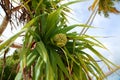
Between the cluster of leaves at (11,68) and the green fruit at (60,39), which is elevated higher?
the green fruit at (60,39)

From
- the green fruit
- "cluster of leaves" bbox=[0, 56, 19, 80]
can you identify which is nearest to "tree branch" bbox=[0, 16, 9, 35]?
"cluster of leaves" bbox=[0, 56, 19, 80]

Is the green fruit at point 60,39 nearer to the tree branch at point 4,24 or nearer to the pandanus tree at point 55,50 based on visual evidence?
the pandanus tree at point 55,50

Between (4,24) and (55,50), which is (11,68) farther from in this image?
(55,50)

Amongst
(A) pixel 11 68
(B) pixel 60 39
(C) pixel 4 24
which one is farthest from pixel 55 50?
(A) pixel 11 68

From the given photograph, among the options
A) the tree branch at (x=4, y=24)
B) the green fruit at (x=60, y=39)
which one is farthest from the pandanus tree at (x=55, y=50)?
the tree branch at (x=4, y=24)

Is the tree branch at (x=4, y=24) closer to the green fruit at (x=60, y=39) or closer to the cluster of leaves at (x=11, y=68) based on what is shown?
the cluster of leaves at (x=11, y=68)

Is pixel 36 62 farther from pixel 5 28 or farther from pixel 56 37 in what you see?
pixel 5 28

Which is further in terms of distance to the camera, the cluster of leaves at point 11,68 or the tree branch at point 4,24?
the tree branch at point 4,24

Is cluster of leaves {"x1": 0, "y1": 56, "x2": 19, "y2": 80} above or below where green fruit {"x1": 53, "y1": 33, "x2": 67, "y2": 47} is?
below

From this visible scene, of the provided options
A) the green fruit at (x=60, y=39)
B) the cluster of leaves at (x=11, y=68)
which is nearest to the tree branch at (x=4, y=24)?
the cluster of leaves at (x=11, y=68)

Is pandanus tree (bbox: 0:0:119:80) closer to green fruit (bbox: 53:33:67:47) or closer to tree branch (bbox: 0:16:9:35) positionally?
green fruit (bbox: 53:33:67:47)

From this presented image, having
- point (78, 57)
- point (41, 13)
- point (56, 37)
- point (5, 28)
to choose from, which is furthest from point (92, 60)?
point (5, 28)

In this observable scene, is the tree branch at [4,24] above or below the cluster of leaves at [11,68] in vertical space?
above
